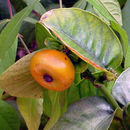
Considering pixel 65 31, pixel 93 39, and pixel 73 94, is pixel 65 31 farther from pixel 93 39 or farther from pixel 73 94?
pixel 73 94

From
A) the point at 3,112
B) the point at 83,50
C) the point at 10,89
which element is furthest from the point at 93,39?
the point at 3,112

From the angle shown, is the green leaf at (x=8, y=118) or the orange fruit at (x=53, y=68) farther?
the green leaf at (x=8, y=118)

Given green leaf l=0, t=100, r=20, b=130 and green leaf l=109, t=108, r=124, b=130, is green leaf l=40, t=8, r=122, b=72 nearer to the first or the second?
green leaf l=109, t=108, r=124, b=130

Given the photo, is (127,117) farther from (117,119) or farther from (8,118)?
(8,118)

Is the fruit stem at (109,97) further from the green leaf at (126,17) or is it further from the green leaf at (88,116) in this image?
the green leaf at (126,17)

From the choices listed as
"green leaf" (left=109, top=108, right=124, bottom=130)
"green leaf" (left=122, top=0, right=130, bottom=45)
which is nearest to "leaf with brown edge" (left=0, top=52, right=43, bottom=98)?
"green leaf" (left=109, top=108, right=124, bottom=130)

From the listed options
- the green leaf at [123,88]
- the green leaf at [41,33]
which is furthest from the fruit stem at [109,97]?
the green leaf at [41,33]

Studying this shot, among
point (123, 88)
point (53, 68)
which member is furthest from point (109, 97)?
point (53, 68)
